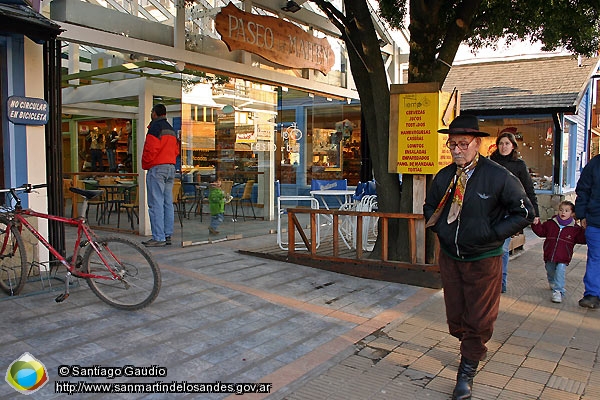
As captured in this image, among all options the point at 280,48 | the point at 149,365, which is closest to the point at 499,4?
the point at 280,48

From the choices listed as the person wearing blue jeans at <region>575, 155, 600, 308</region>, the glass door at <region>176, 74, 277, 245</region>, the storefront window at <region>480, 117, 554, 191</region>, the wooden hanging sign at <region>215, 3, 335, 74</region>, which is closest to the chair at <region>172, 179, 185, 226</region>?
the glass door at <region>176, 74, 277, 245</region>

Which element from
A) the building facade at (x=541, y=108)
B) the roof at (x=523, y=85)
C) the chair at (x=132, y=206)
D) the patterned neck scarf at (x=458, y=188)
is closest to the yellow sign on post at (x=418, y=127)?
the patterned neck scarf at (x=458, y=188)

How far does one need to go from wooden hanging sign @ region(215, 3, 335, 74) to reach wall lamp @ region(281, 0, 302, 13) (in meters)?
0.23

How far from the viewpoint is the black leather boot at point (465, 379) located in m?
3.19

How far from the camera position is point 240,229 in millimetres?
8906

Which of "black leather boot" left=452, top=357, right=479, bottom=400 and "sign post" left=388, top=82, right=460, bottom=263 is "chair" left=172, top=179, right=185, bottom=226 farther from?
"black leather boot" left=452, top=357, right=479, bottom=400

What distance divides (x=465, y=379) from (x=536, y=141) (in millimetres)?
12043

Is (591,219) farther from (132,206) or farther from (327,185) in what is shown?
(132,206)

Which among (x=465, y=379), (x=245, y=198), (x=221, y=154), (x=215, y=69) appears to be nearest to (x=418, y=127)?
(x=465, y=379)

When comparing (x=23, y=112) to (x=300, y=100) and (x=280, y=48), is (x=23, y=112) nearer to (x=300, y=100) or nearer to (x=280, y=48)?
(x=280, y=48)

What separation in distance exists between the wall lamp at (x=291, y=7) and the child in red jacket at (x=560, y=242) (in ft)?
17.9

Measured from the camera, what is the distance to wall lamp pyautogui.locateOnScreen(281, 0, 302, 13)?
8734 millimetres

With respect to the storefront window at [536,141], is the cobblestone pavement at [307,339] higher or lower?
lower

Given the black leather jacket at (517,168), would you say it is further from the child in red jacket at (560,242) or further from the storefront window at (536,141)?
the storefront window at (536,141)
